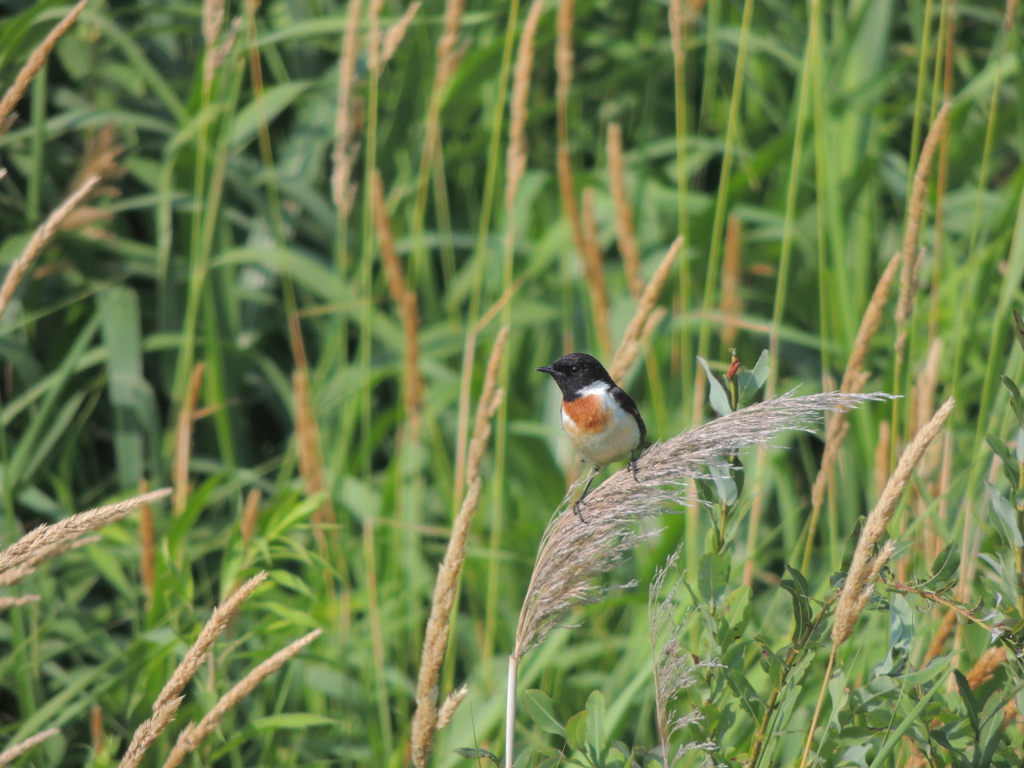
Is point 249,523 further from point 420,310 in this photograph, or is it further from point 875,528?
point 420,310

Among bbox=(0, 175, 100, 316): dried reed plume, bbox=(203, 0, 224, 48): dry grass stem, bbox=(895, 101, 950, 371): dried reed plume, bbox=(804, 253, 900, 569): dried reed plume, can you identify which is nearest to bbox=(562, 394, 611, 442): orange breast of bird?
bbox=(804, 253, 900, 569): dried reed plume

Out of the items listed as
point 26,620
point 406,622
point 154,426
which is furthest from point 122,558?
point 406,622

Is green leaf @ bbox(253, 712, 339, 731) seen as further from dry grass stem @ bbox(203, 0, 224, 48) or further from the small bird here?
dry grass stem @ bbox(203, 0, 224, 48)

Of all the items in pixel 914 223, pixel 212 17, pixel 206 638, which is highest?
pixel 212 17

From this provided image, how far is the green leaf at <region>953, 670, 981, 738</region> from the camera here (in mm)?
1322

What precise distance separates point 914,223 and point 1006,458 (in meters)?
0.74

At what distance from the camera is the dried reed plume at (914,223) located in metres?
1.96

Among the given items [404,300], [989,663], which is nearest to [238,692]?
[989,663]

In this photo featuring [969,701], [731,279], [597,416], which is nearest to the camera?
[969,701]

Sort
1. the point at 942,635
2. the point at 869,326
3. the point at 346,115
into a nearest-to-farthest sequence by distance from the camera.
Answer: the point at 942,635, the point at 869,326, the point at 346,115

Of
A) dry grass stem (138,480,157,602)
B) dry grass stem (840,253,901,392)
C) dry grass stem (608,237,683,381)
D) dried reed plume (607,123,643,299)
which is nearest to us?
dry grass stem (840,253,901,392)

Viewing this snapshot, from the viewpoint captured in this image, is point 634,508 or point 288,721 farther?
point 288,721

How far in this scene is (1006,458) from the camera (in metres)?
1.42

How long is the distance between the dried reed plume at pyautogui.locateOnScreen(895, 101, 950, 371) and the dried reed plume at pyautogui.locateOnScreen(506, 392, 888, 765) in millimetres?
688
